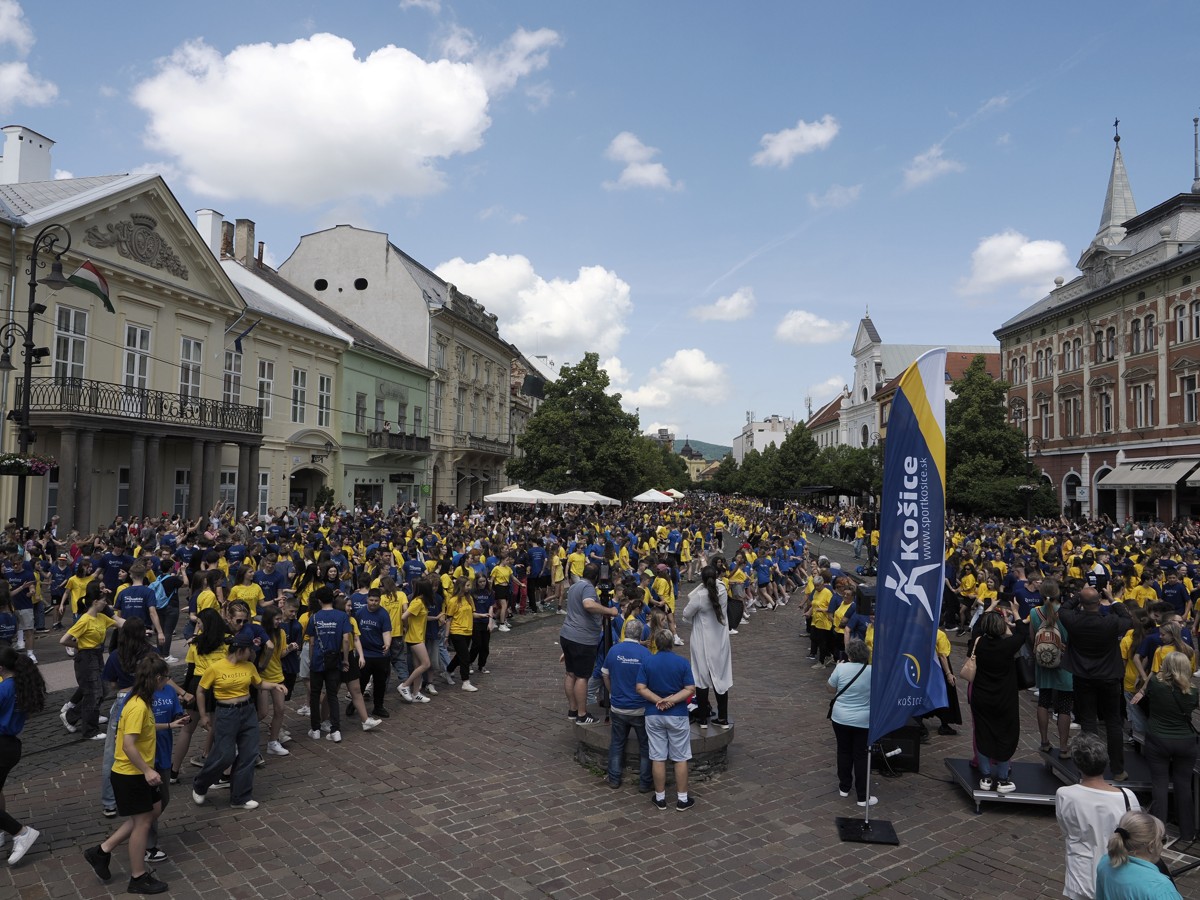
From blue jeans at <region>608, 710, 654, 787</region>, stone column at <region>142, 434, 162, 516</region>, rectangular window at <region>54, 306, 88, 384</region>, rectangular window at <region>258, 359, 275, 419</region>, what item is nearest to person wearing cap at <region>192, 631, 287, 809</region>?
blue jeans at <region>608, 710, 654, 787</region>

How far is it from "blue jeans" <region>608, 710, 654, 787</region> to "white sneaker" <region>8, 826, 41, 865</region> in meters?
4.46

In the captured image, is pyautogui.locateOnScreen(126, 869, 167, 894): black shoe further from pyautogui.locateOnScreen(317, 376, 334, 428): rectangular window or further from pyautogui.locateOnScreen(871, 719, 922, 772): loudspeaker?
pyautogui.locateOnScreen(317, 376, 334, 428): rectangular window

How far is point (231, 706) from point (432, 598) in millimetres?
3580

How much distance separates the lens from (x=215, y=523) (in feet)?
63.4

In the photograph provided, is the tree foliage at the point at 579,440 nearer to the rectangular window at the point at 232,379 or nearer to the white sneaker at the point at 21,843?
the rectangular window at the point at 232,379

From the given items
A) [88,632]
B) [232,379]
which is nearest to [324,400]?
[232,379]

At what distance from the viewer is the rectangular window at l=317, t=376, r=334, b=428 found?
109 ft

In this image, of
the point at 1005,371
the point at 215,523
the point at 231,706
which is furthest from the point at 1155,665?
the point at 1005,371

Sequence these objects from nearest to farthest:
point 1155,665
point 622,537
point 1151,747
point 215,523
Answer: point 1151,747 → point 1155,665 → point 215,523 → point 622,537

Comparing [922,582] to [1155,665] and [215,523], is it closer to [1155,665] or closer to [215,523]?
[1155,665]

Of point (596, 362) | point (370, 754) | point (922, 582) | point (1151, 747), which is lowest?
point (370, 754)

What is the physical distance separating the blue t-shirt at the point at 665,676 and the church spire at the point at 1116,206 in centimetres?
5141

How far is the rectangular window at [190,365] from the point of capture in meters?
25.6

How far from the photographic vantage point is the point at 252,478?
27.8 metres
